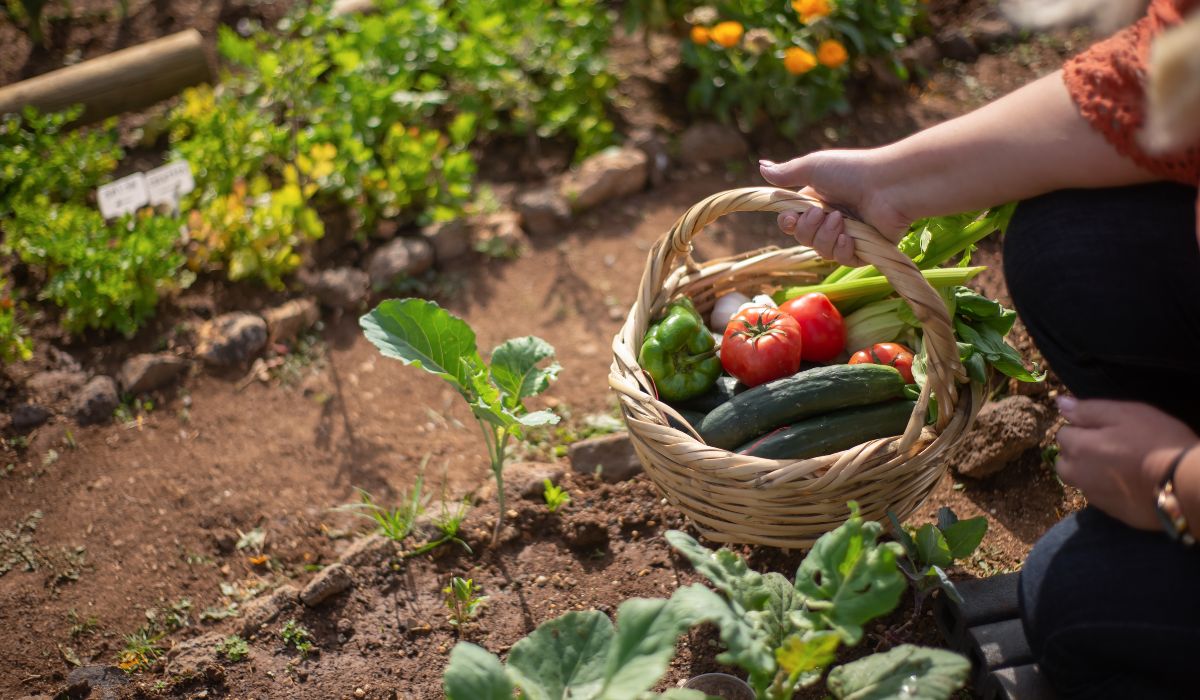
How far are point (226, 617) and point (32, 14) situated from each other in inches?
146

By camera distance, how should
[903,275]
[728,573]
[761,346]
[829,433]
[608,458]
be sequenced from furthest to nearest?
[608,458] → [761,346] → [829,433] → [903,275] → [728,573]

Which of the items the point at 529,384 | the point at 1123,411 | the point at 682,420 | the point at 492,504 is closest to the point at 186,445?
the point at 492,504

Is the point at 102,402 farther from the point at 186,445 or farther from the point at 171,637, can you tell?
the point at 171,637

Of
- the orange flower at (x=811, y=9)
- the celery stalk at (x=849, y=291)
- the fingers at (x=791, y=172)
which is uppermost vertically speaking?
the fingers at (x=791, y=172)

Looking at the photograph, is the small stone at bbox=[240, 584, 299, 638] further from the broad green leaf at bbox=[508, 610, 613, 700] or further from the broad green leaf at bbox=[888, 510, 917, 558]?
the broad green leaf at bbox=[888, 510, 917, 558]

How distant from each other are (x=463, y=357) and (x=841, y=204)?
3.32 ft

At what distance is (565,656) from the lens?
1.71 meters

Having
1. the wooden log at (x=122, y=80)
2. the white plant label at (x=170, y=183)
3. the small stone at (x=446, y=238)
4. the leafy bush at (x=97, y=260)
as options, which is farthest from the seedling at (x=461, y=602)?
the wooden log at (x=122, y=80)

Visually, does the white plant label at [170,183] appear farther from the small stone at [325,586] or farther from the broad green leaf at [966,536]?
the broad green leaf at [966,536]

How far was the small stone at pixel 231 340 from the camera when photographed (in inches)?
133

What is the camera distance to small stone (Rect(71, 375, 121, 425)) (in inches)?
126

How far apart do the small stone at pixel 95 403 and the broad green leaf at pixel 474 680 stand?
2200mm

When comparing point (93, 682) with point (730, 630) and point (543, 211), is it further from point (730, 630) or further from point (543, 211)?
point (543, 211)

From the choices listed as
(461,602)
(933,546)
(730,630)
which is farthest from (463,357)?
(933,546)
